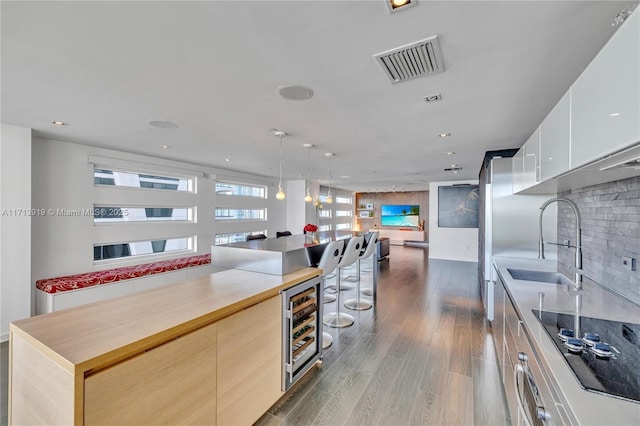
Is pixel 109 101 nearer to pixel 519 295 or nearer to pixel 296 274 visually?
pixel 296 274

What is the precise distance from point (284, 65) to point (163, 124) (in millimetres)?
2031

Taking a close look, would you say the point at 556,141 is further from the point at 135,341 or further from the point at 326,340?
the point at 326,340

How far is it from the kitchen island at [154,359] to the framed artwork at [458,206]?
782cm

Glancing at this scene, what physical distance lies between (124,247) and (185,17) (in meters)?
4.55

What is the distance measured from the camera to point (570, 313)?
1.51 metres

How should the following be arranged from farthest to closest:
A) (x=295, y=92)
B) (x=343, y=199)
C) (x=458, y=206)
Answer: (x=343, y=199), (x=458, y=206), (x=295, y=92)

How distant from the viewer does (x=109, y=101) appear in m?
2.48

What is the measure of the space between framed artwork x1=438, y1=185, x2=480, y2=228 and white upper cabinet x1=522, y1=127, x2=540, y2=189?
5985mm

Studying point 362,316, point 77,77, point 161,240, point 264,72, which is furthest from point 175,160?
point 362,316

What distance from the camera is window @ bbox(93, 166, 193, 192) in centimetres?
438

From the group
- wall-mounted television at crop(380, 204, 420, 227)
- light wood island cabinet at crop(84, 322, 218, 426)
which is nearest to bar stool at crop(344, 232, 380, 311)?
light wood island cabinet at crop(84, 322, 218, 426)

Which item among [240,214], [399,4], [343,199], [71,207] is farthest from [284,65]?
[343,199]

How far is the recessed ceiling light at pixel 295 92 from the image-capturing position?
7.14ft

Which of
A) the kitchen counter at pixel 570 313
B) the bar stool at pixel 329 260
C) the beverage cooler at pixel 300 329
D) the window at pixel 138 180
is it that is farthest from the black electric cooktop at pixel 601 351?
the window at pixel 138 180
